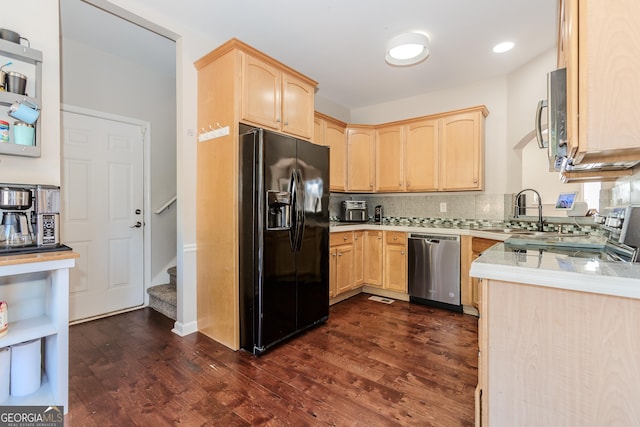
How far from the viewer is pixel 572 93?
3.02ft

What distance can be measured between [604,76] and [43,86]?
2675mm

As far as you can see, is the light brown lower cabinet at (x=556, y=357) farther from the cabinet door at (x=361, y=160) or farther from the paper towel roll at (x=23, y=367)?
the cabinet door at (x=361, y=160)

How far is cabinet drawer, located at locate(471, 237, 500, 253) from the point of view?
2863 millimetres

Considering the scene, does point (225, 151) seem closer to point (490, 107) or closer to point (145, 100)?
point (145, 100)

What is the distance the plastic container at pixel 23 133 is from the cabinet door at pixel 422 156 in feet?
11.5

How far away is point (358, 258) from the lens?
3648 millimetres

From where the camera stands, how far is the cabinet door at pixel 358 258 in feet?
11.8

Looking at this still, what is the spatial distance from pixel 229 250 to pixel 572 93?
2.19m

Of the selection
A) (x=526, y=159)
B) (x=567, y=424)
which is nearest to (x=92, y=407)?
(x=567, y=424)

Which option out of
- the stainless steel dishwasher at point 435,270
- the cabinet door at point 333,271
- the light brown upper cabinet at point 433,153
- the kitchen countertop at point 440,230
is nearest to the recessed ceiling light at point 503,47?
the light brown upper cabinet at point 433,153

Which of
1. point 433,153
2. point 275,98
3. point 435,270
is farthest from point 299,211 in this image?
point 433,153

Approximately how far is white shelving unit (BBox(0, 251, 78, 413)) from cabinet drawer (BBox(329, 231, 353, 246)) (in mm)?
2229

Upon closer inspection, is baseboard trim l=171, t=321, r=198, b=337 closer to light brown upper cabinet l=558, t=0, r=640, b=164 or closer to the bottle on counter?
the bottle on counter

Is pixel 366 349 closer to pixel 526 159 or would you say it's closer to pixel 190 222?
pixel 190 222
